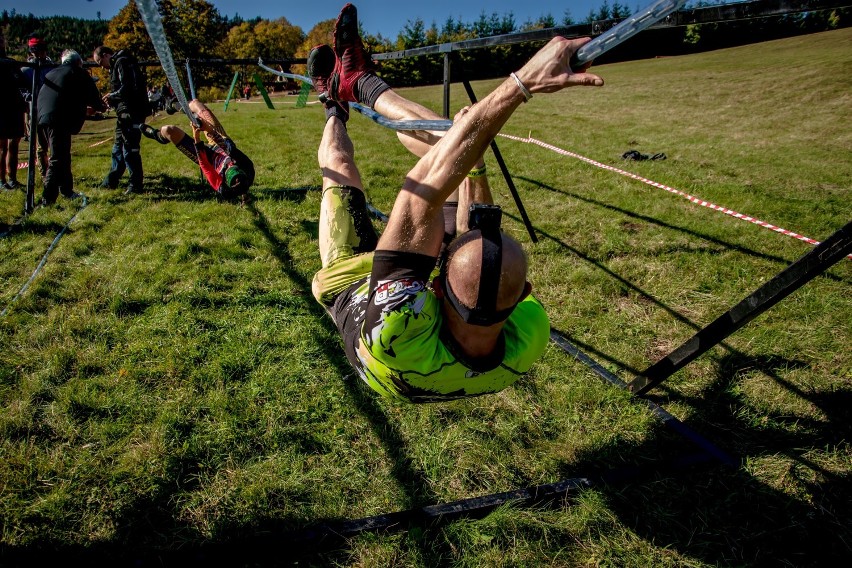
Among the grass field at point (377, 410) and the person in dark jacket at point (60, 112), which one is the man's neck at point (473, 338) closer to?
the grass field at point (377, 410)

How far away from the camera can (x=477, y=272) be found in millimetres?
1438

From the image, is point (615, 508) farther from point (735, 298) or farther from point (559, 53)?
point (735, 298)

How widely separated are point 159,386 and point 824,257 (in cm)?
357

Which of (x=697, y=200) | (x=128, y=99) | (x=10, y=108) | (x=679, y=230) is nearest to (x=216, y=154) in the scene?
(x=128, y=99)

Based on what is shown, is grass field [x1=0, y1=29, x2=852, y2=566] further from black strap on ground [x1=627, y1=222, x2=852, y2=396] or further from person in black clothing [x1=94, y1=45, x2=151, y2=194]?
person in black clothing [x1=94, y1=45, x2=151, y2=194]

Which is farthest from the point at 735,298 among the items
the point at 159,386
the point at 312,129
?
the point at 312,129

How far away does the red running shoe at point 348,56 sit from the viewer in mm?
2648

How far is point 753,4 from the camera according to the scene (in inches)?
62.1

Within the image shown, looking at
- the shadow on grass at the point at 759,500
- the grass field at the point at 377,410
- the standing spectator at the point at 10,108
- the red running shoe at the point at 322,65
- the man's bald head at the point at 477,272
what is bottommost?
the shadow on grass at the point at 759,500

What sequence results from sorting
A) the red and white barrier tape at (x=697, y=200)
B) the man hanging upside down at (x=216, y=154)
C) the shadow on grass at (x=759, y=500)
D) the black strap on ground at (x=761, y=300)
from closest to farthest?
the black strap on ground at (x=761, y=300) < the shadow on grass at (x=759, y=500) < the man hanging upside down at (x=216, y=154) < the red and white barrier tape at (x=697, y=200)

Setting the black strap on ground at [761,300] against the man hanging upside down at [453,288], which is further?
the black strap on ground at [761,300]

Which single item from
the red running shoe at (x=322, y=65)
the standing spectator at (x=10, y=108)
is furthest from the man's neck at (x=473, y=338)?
the standing spectator at (x=10, y=108)

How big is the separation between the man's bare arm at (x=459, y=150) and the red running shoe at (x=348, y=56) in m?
1.62

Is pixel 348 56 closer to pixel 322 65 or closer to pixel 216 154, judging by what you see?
pixel 322 65
